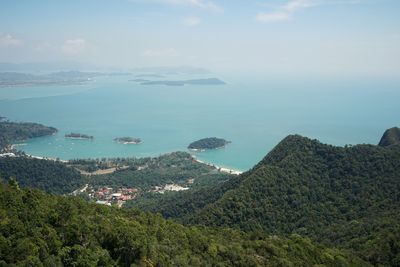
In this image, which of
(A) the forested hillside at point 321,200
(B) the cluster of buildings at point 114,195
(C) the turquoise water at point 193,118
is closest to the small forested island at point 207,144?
(C) the turquoise water at point 193,118

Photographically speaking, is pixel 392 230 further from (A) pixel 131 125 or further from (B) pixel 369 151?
(A) pixel 131 125

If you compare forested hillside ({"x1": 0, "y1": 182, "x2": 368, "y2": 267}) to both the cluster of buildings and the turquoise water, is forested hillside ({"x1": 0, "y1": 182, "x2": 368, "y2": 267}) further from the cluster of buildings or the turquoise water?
the turquoise water

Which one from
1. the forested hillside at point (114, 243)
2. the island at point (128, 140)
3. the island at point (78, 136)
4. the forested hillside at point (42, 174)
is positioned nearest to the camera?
the forested hillside at point (114, 243)

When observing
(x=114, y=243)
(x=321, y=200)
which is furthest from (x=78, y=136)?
(x=114, y=243)

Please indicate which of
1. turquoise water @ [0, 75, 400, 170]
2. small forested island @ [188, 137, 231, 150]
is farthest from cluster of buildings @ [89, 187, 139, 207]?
small forested island @ [188, 137, 231, 150]

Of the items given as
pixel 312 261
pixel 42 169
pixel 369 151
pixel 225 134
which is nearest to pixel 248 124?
pixel 225 134

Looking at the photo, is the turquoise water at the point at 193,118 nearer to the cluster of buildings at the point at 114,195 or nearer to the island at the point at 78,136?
the island at the point at 78,136
